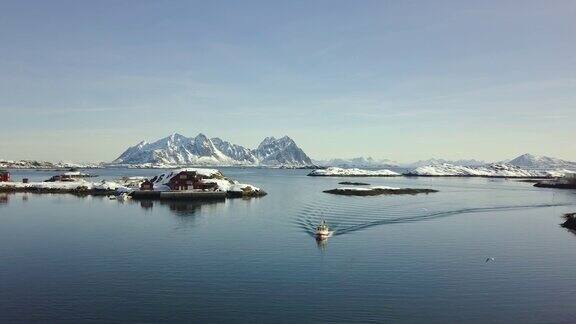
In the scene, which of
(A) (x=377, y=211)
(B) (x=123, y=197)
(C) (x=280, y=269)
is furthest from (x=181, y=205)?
(C) (x=280, y=269)

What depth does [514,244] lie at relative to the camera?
194ft

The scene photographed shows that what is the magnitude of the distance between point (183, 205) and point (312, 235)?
4691 cm

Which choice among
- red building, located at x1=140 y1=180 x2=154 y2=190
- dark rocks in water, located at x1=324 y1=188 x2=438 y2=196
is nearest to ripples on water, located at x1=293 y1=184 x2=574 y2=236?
dark rocks in water, located at x1=324 y1=188 x2=438 y2=196

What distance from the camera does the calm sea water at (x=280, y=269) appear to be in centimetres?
3228

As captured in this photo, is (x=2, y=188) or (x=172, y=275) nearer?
(x=172, y=275)

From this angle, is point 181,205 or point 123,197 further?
point 123,197

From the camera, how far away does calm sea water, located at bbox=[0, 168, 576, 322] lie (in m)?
32.3

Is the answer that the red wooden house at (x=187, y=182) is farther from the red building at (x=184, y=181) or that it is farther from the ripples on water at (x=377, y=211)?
the ripples on water at (x=377, y=211)

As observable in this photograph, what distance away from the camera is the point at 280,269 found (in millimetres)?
43812

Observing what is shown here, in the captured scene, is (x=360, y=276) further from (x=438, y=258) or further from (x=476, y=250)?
(x=476, y=250)

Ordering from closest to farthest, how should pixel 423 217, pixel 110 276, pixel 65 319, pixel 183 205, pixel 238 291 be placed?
pixel 65 319
pixel 238 291
pixel 110 276
pixel 423 217
pixel 183 205

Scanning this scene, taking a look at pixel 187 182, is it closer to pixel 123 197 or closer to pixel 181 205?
pixel 123 197

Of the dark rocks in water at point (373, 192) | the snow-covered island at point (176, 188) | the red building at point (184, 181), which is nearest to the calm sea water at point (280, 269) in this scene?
the snow-covered island at point (176, 188)

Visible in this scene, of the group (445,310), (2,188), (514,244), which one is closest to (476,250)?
(514,244)
